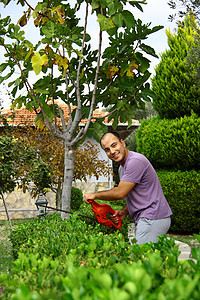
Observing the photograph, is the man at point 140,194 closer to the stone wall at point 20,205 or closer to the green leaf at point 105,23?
the green leaf at point 105,23

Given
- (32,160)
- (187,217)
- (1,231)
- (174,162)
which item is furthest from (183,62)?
(1,231)

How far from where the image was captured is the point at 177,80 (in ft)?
28.5

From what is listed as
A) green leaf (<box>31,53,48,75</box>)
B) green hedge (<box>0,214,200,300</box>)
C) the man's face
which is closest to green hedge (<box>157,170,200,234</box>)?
the man's face

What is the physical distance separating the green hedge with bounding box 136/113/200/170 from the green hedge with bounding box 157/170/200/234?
38 cm

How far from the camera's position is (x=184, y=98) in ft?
28.2

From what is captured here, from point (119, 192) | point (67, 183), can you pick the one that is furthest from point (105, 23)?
point (67, 183)

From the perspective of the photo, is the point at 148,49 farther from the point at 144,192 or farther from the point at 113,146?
the point at 144,192

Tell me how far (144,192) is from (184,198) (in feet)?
16.3

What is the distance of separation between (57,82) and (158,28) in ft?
5.21

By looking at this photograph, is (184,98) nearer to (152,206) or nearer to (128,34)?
(128,34)

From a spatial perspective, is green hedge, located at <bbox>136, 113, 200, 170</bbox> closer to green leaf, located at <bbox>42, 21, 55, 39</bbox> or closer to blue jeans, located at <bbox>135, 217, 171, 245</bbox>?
blue jeans, located at <bbox>135, 217, 171, 245</bbox>

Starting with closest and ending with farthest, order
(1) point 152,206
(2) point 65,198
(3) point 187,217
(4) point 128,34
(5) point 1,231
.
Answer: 1. (1) point 152,206
2. (4) point 128,34
3. (2) point 65,198
4. (3) point 187,217
5. (5) point 1,231

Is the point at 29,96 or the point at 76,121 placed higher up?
the point at 29,96

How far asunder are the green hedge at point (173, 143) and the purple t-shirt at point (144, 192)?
4803 mm
